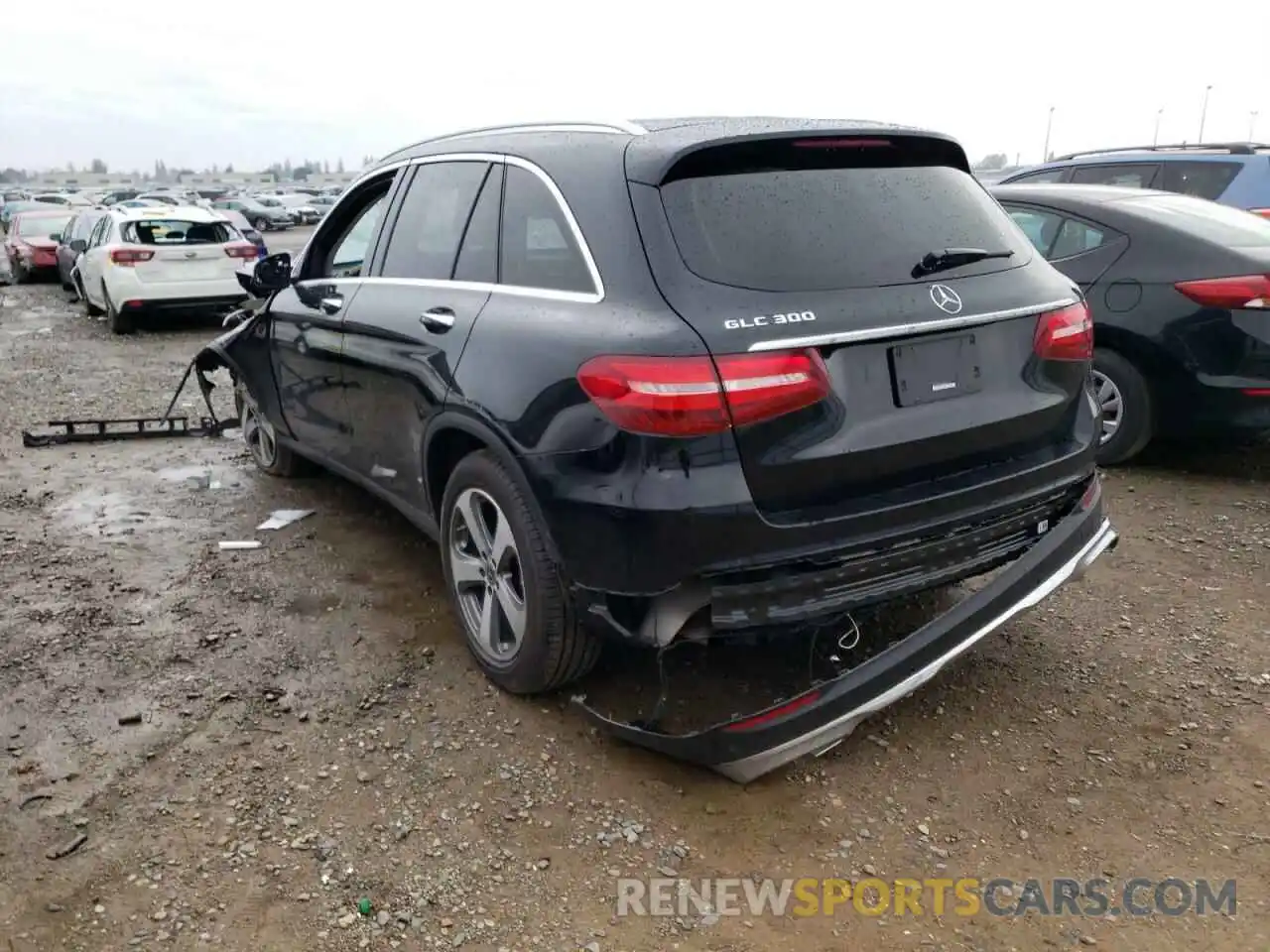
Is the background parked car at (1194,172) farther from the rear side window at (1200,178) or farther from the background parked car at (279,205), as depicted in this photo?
the background parked car at (279,205)

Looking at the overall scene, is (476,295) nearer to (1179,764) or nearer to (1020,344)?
(1020,344)

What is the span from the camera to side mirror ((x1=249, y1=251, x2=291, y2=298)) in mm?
5035

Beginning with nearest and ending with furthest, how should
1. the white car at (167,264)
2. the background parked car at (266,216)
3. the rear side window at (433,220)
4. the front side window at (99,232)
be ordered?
1. the rear side window at (433,220)
2. the white car at (167,264)
3. the front side window at (99,232)
4. the background parked car at (266,216)

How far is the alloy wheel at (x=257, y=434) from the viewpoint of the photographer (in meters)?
5.87

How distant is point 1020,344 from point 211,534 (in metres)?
3.93

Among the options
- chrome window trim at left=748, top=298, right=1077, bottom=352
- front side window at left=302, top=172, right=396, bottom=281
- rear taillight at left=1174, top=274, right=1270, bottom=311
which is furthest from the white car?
chrome window trim at left=748, top=298, right=1077, bottom=352

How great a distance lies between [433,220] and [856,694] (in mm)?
2395

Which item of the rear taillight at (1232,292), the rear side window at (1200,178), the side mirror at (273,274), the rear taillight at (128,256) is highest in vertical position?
the rear side window at (1200,178)

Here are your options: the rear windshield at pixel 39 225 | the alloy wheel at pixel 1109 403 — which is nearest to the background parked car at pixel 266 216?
the rear windshield at pixel 39 225

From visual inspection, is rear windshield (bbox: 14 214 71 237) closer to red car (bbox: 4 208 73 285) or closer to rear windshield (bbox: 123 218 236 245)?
red car (bbox: 4 208 73 285)

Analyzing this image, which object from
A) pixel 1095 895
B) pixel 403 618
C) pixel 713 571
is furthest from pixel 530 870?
pixel 403 618

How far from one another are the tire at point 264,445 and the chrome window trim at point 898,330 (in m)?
3.82

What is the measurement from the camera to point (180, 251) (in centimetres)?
1234

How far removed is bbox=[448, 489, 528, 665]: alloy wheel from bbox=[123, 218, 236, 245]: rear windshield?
414 inches
